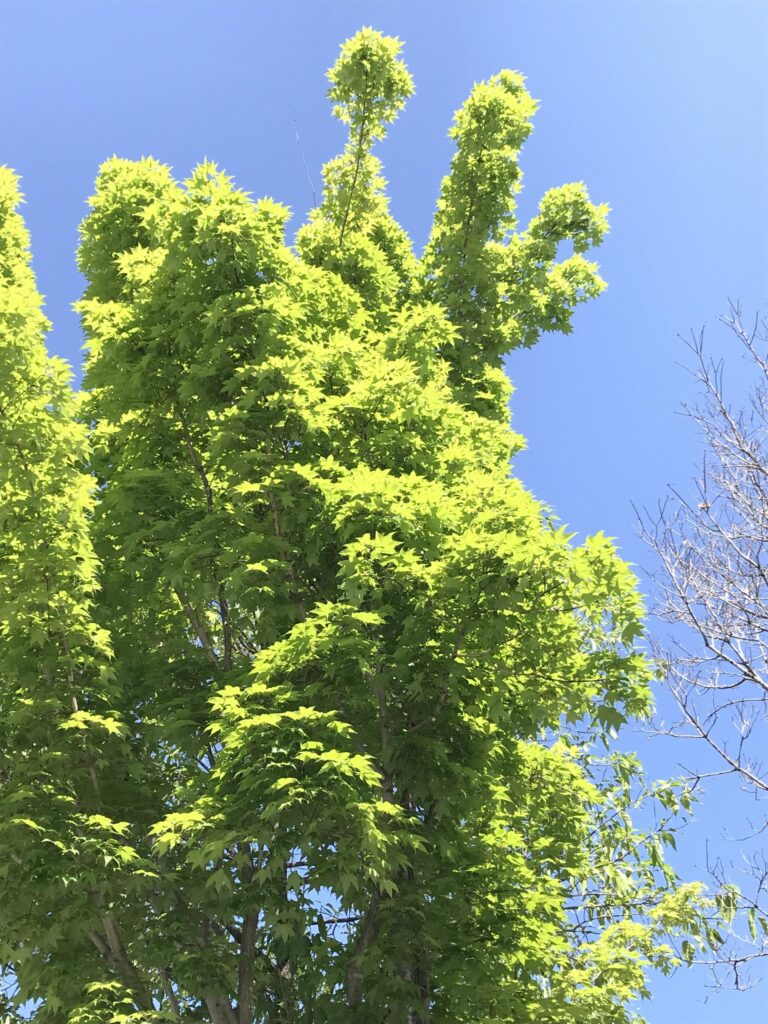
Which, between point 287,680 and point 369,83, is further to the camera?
point 369,83

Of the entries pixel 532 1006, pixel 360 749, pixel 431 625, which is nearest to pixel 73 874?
pixel 360 749

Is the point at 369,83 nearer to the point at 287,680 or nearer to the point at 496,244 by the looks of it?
the point at 496,244

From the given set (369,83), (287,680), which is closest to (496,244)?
(369,83)

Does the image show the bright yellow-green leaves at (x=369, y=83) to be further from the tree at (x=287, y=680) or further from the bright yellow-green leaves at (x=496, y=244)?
the tree at (x=287, y=680)

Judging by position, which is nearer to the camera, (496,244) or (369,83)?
(369,83)

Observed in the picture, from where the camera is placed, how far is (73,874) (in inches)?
289

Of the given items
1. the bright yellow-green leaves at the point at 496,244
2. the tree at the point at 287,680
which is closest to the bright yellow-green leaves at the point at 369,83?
the bright yellow-green leaves at the point at 496,244

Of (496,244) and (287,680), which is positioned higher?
(496,244)

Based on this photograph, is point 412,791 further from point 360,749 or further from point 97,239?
point 97,239

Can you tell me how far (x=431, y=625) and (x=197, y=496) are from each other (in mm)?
3787

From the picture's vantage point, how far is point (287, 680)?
26.0ft

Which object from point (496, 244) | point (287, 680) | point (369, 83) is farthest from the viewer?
point (496, 244)

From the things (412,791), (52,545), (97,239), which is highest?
(97,239)

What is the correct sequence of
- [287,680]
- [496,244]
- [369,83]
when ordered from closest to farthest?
[287,680]
[369,83]
[496,244]
